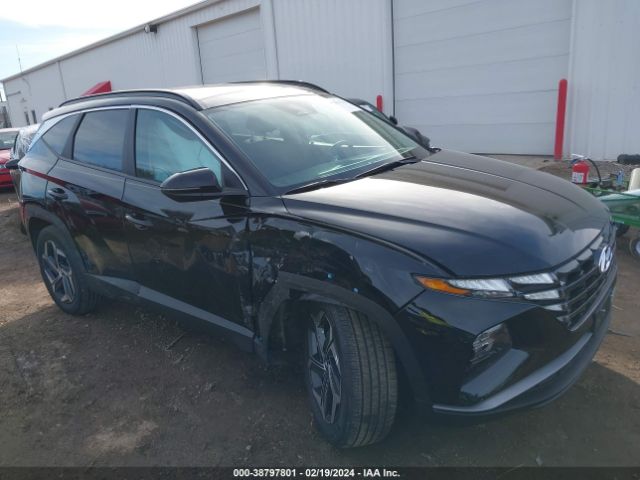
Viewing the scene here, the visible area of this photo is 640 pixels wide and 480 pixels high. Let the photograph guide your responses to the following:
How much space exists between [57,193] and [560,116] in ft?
24.5

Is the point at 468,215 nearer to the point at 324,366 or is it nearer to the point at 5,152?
the point at 324,366

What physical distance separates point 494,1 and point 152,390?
27.9ft

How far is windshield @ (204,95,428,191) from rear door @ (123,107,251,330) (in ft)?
0.72

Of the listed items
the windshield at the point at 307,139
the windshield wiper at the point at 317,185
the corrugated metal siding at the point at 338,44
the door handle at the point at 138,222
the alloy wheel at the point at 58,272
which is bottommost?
the alloy wheel at the point at 58,272

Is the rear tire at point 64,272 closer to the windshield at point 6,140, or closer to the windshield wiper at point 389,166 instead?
the windshield wiper at point 389,166

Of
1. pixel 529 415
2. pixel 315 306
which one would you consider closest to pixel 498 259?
pixel 315 306

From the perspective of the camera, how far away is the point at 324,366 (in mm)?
2510

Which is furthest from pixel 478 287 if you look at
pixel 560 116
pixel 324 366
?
pixel 560 116

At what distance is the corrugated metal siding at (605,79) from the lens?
7.53m

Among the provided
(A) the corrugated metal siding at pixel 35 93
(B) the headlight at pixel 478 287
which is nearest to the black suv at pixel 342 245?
(B) the headlight at pixel 478 287

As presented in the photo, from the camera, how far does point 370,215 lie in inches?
90.5

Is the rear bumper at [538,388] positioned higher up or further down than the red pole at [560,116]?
further down

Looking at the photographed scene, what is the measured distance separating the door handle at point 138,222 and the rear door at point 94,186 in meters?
0.09

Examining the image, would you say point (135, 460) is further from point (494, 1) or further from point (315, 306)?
point (494, 1)
